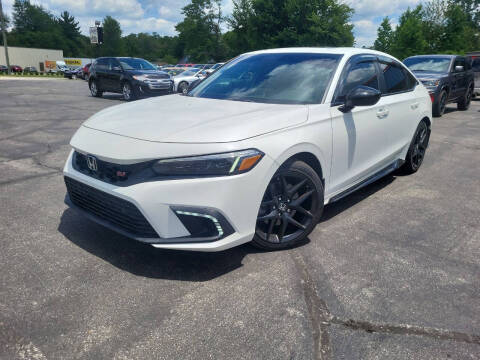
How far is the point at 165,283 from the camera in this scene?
8.91 feet

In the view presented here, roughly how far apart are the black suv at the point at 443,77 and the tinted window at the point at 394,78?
650 centimetres

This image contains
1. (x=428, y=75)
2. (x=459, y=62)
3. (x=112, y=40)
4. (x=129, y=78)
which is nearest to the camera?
(x=428, y=75)

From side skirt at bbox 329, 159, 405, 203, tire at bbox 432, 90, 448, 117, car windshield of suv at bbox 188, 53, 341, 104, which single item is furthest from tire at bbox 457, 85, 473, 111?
car windshield of suv at bbox 188, 53, 341, 104

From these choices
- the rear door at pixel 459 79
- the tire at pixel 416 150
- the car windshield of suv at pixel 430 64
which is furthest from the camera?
the rear door at pixel 459 79

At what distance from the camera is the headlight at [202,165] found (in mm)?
2531

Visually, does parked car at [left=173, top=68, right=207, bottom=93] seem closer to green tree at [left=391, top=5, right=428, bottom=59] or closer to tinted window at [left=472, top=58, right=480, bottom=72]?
tinted window at [left=472, top=58, right=480, bottom=72]

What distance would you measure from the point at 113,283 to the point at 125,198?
0.61 meters

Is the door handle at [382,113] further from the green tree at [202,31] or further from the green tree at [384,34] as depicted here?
the green tree at [202,31]

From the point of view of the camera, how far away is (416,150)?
539cm

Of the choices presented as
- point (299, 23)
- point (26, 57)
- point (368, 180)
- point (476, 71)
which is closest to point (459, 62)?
point (476, 71)

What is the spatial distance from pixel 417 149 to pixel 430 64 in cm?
791

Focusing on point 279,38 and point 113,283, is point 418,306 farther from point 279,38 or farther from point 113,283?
point 279,38

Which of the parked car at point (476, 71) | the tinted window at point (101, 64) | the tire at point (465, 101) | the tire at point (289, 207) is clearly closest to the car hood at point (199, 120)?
the tire at point (289, 207)

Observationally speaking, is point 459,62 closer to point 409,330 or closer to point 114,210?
point 409,330
